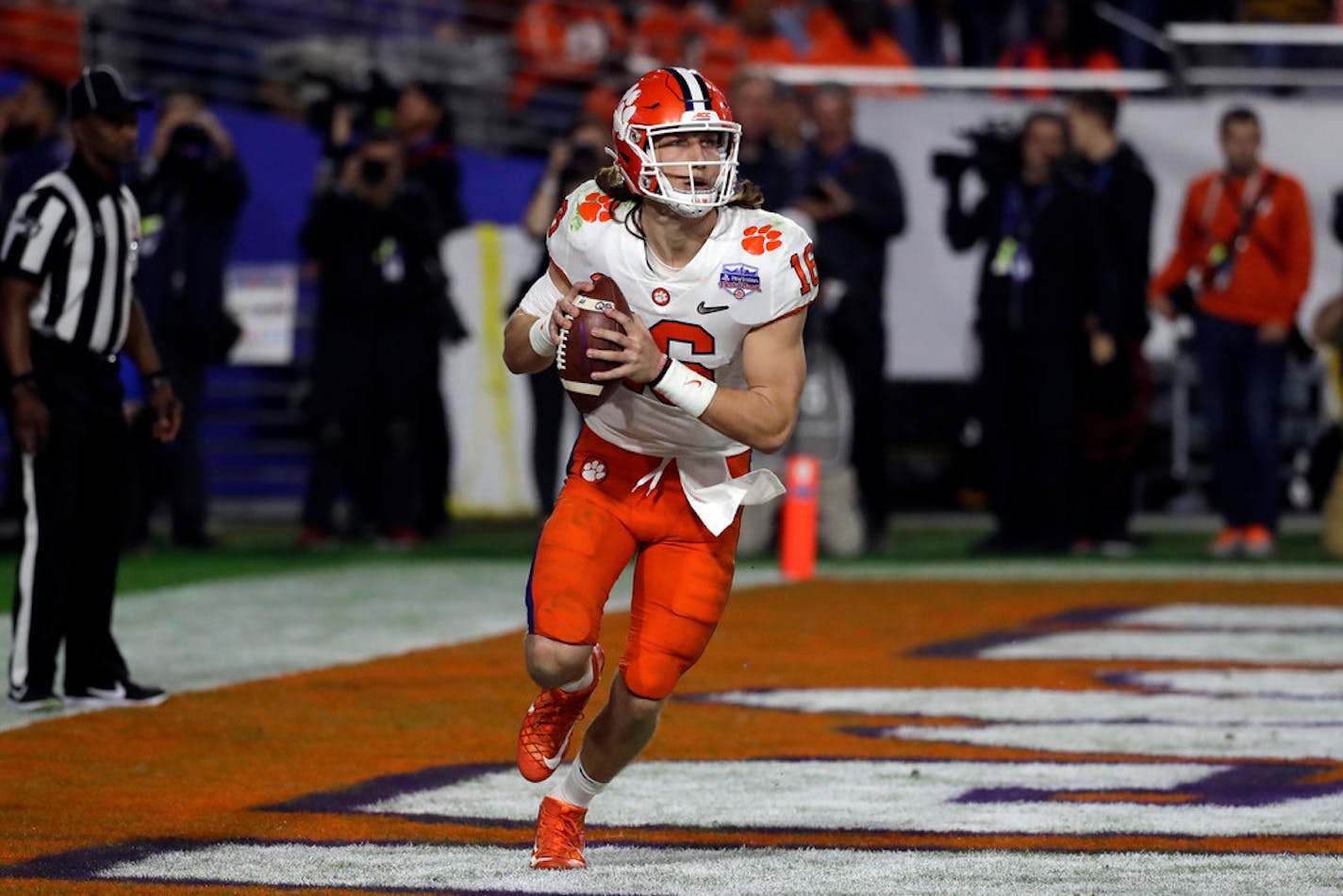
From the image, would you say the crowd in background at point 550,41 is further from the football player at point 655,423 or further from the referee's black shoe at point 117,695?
the football player at point 655,423

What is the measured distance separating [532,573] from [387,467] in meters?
8.30

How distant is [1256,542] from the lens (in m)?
13.0

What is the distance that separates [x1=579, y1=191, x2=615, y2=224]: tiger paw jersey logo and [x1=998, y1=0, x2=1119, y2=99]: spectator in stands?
455 inches

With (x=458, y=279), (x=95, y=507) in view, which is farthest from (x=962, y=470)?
(x=95, y=507)

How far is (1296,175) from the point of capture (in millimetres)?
14477

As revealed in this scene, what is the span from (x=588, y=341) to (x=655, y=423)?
448 millimetres

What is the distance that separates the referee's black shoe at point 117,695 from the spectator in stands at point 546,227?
15.2 ft

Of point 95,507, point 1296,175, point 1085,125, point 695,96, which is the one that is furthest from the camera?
point 1296,175

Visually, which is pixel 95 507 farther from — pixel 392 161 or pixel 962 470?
pixel 962 470

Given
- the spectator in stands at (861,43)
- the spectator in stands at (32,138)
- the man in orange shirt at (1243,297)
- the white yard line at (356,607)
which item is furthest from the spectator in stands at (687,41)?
the white yard line at (356,607)

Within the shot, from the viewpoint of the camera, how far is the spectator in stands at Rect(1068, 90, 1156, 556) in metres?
12.7

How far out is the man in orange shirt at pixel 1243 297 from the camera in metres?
12.8

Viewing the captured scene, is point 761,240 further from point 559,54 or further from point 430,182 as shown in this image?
point 559,54

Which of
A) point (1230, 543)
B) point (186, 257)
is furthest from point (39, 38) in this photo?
point (1230, 543)
